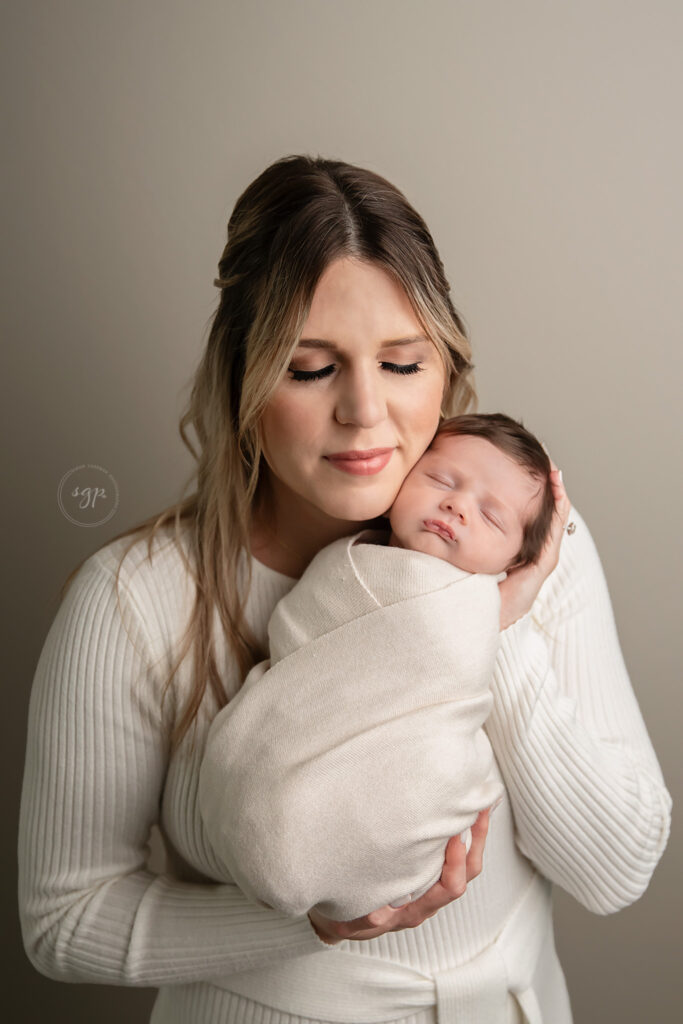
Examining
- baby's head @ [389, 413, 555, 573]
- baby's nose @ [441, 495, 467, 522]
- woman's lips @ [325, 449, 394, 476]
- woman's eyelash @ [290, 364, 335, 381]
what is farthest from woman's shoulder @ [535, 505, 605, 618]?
woman's eyelash @ [290, 364, 335, 381]

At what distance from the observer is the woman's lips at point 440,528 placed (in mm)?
1449

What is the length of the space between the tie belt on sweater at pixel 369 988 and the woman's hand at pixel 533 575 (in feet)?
1.75

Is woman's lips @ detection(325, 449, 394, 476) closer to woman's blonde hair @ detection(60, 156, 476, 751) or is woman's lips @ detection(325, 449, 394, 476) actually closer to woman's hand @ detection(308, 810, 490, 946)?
woman's blonde hair @ detection(60, 156, 476, 751)

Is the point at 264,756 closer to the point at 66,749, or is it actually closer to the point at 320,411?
the point at 66,749

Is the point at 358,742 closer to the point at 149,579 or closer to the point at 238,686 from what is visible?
the point at 238,686

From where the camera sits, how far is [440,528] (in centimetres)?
146

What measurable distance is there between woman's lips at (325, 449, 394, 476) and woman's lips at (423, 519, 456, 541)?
0.38 ft

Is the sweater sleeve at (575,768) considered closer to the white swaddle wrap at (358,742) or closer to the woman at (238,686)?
the woman at (238,686)

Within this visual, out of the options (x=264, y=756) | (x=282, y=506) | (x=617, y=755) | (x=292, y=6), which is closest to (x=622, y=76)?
(x=292, y=6)

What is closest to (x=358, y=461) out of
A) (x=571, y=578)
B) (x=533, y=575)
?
(x=533, y=575)

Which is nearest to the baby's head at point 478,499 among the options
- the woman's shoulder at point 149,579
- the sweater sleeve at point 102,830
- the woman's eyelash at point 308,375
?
the woman's eyelash at point 308,375

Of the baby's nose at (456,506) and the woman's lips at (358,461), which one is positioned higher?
the woman's lips at (358,461)

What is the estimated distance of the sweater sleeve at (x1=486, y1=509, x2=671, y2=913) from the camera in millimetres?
1506

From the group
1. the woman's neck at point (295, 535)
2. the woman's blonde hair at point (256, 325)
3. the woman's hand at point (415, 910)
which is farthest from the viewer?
the woman's neck at point (295, 535)
